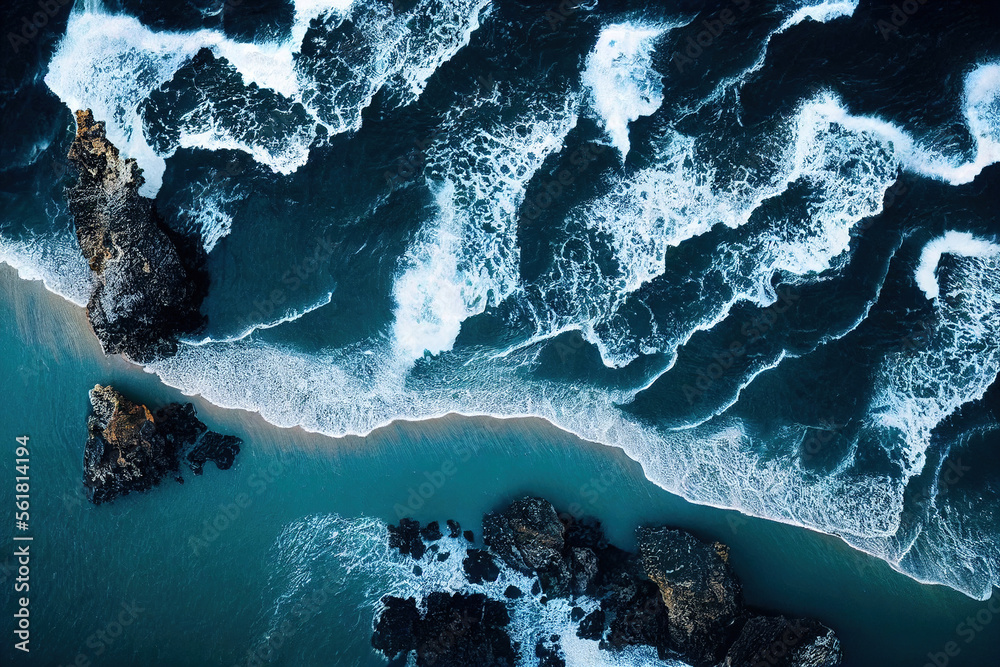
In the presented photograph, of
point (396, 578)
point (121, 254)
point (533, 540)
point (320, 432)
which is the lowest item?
point (396, 578)

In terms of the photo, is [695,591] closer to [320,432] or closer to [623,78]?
[320,432]

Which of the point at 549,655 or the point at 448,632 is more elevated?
the point at 448,632

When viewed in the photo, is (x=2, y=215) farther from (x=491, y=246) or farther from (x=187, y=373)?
(x=491, y=246)

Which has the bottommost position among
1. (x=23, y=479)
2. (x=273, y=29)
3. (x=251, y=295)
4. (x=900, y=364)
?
(x=23, y=479)

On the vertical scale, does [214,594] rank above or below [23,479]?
below

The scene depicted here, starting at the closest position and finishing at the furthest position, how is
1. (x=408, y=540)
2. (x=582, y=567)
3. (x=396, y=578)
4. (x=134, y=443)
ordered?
1. (x=134, y=443)
2. (x=582, y=567)
3. (x=408, y=540)
4. (x=396, y=578)

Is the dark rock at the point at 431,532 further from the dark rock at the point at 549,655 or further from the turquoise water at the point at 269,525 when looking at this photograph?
the dark rock at the point at 549,655

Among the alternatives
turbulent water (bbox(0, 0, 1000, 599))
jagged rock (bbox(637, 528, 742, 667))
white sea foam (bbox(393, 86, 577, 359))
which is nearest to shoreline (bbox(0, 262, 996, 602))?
turbulent water (bbox(0, 0, 1000, 599))

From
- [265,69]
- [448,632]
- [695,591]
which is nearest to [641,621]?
[695,591]

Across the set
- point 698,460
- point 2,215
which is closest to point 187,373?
point 2,215
